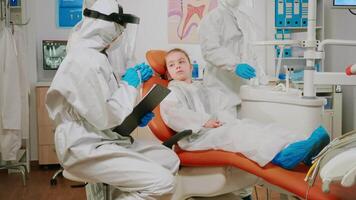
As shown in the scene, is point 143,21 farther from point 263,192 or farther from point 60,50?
point 263,192

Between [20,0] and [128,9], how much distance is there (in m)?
1.10

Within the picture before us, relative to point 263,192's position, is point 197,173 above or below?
above

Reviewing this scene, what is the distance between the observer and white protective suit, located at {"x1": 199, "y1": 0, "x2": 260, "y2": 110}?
2496mm

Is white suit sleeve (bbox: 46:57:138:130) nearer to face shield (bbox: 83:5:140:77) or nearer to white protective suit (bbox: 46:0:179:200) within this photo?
white protective suit (bbox: 46:0:179:200)

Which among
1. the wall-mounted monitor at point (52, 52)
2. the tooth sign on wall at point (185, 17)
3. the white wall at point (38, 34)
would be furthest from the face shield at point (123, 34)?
the tooth sign on wall at point (185, 17)

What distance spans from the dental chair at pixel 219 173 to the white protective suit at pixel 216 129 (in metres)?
0.03

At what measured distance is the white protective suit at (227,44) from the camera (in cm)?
250

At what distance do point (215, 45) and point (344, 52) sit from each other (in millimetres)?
2668

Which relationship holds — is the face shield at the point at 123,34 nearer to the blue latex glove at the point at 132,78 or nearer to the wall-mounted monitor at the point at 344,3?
the blue latex glove at the point at 132,78

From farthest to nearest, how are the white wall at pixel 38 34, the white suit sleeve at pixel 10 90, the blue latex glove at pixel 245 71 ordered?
the white wall at pixel 38 34 → the white suit sleeve at pixel 10 90 → the blue latex glove at pixel 245 71

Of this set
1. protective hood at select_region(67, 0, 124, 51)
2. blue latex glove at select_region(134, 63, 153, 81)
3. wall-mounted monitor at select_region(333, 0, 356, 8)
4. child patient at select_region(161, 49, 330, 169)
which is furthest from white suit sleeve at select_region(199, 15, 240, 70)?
wall-mounted monitor at select_region(333, 0, 356, 8)

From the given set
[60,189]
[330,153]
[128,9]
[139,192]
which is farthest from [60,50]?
[330,153]

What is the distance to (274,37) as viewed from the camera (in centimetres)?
474

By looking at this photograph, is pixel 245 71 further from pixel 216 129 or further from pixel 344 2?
pixel 344 2
